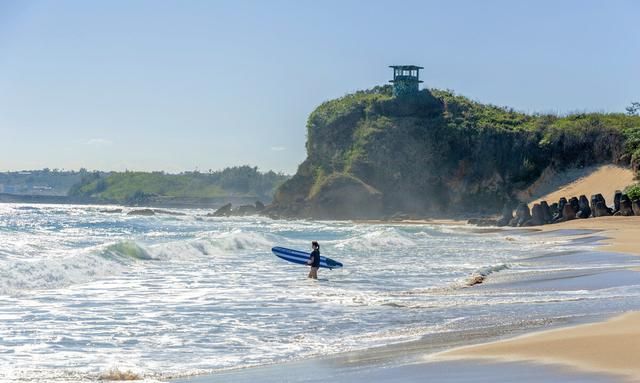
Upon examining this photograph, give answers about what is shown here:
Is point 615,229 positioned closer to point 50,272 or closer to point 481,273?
point 481,273

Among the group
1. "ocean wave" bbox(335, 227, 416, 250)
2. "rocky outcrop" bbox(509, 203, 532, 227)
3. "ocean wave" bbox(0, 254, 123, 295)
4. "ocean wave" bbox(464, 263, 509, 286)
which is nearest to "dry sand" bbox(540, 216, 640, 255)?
"rocky outcrop" bbox(509, 203, 532, 227)

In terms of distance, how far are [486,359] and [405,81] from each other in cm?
6953

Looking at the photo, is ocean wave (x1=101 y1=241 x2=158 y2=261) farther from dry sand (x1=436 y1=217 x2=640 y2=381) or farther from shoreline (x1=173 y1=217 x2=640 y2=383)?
dry sand (x1=436 y1=217 x2=640 y2=381)

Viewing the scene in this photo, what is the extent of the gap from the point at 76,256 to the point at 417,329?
12.9m

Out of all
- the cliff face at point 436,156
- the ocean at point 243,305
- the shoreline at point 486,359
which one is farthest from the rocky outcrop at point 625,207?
the shoreline at point 486,359

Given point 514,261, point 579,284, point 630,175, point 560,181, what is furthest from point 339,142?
point 579,284

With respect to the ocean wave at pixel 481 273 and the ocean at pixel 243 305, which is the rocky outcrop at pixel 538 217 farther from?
the ocean wave at pixel 481 273

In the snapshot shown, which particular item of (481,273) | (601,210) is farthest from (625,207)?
(481,273)

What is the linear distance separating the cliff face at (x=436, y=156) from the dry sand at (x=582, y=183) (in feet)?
4.48

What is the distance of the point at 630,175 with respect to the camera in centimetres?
6066

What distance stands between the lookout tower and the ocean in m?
49.6

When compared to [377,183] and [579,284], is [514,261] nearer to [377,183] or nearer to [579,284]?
[579,284]

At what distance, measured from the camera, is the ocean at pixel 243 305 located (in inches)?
454

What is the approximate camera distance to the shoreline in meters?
8.88
